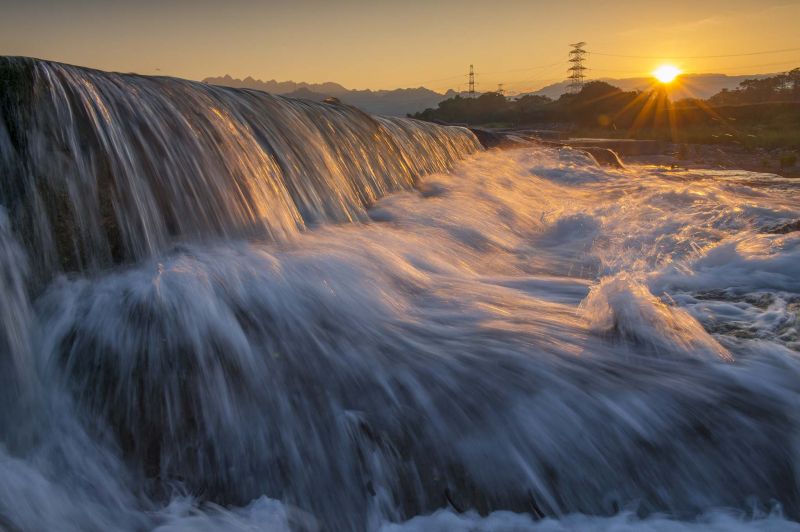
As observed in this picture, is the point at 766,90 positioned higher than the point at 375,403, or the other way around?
the point at 766,90

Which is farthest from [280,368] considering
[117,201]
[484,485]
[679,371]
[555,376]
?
[679,371]

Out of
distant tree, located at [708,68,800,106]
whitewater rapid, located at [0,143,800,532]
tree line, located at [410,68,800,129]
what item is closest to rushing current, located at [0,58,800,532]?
whitewater rapid, located at [0,143,800,532]

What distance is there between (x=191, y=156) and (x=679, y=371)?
359 cm

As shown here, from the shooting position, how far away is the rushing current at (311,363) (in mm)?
2121

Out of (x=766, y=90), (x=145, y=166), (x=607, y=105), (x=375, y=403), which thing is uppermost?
(x=766, y=90)

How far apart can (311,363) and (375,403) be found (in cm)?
43

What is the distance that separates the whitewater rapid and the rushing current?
0.01 meters

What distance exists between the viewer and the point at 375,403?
2.54m

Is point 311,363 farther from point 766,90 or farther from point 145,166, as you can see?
point 766,90

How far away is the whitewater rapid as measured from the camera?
2.09 metres

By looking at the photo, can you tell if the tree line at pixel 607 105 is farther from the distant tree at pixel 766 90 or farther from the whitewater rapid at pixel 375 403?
the whitewater rapid at pixel 375 403

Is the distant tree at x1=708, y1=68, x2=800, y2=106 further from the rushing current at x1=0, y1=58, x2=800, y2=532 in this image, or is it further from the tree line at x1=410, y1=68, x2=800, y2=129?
the rushing current at x1=0, y1=58, x2=800, y2=532

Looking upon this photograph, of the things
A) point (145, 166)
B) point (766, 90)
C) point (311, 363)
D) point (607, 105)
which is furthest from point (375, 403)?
point (766, 90)

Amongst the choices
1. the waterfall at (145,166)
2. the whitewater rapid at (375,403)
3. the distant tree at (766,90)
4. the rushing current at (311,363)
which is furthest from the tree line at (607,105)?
the whitewater rapid at (375,403)
